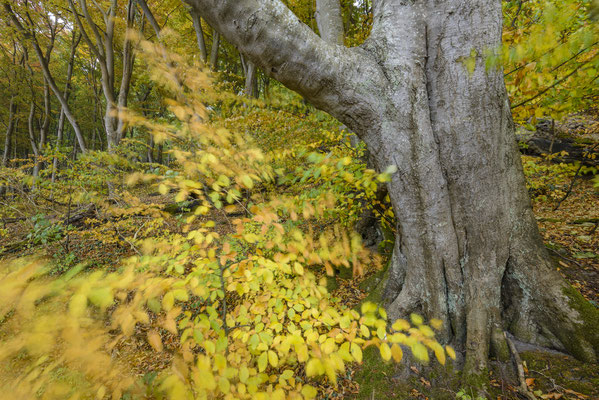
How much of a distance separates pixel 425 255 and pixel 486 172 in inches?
33.0

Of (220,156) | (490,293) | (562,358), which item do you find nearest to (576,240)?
(562,358)

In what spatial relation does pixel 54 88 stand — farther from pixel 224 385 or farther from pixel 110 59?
pixel 224 385

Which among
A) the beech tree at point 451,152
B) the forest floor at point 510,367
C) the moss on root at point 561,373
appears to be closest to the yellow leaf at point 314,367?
the forest floor at point 510,367

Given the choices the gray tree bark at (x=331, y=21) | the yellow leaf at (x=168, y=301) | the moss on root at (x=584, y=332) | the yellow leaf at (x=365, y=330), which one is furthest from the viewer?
the gray tree bark at (x=331, y=21)

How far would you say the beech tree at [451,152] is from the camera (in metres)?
1.68

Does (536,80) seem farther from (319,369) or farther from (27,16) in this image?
(27,16)

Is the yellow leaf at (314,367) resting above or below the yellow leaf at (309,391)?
above

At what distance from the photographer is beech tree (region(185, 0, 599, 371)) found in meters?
1.68

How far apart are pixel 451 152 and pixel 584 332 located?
178cm

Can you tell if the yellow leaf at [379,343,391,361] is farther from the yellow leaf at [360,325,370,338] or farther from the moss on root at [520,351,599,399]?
the moss on root at [520,351,599,399]

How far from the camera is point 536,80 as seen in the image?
2066 mm

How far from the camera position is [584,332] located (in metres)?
1.84

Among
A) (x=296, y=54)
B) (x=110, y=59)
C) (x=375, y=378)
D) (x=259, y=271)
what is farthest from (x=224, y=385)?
(x=110, y=59)

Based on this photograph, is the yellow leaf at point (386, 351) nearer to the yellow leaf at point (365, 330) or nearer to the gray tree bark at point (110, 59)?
the yellow leaf at point (365, 330)
